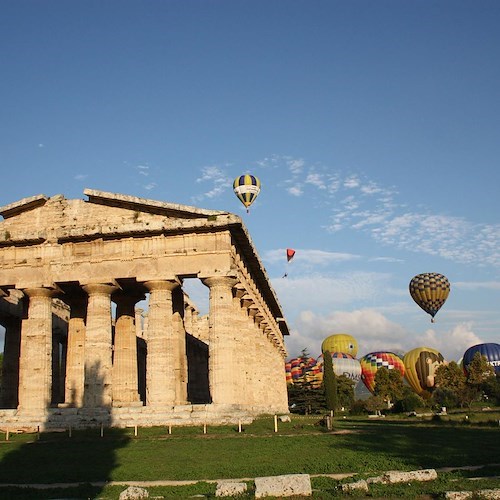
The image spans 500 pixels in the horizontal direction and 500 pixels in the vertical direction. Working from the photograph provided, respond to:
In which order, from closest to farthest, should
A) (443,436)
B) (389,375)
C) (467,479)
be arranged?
(467,479) → (443,436) → (389,375)

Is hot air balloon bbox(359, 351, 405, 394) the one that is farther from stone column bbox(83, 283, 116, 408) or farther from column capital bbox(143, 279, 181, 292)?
stone column bbox(83, 283, 116, 408)

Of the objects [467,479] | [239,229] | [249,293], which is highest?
[239,229]

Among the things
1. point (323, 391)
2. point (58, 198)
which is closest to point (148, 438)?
point (58, 198)

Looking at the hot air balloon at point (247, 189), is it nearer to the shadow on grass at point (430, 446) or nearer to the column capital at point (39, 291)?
the column capital at point (39, 291)

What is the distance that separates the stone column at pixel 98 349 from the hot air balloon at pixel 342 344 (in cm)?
8452

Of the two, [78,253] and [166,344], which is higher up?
[78,253]

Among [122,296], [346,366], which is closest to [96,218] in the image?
[122,296]

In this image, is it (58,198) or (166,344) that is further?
(58,198)

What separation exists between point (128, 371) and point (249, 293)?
8.57 m

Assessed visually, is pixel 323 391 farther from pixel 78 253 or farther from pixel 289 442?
pixel 289 442

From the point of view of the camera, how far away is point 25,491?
47.5ft

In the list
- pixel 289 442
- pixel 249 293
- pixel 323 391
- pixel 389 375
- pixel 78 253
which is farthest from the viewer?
pixel 389 375

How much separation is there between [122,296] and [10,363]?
36.8ft

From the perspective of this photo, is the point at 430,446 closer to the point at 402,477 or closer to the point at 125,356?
the point at 402,477
